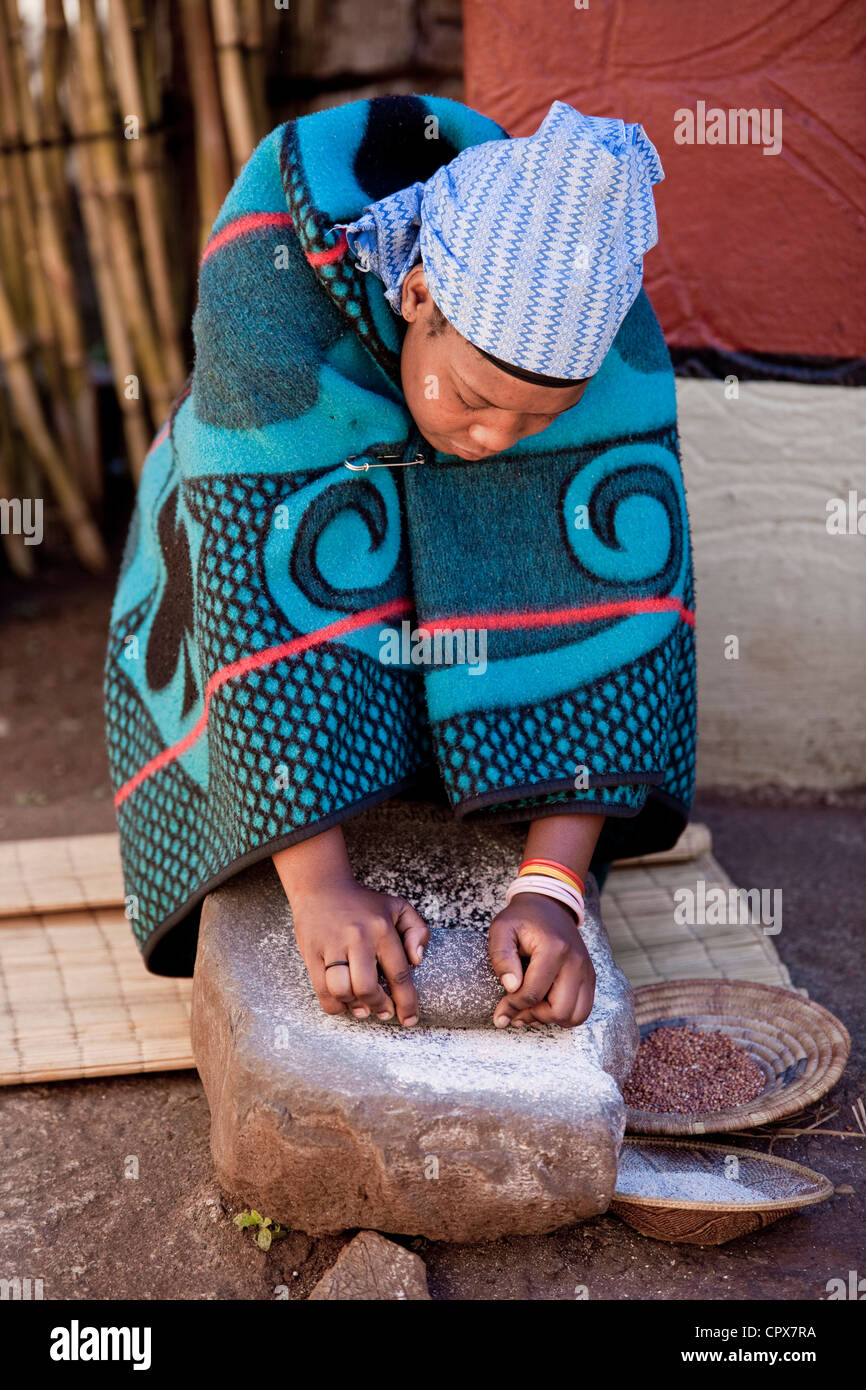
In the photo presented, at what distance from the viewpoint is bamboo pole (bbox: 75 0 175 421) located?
324cm

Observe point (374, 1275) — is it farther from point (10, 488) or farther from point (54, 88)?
point (54, 88)

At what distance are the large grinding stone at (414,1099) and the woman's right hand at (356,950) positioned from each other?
0.04 meters

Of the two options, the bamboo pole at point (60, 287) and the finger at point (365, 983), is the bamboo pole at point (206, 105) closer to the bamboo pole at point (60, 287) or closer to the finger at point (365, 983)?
the bamboo pole at point (60, 287)

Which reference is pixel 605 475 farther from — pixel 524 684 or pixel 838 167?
pixel 838 167

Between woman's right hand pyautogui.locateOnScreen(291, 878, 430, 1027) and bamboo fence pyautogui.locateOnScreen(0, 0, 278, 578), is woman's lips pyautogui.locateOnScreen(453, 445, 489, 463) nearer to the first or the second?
woman's right hand pyautogui.locateOnScreen(291, 878, 430, 1027)

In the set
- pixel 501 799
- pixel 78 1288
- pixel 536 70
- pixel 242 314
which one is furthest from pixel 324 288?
pixel 78 1288

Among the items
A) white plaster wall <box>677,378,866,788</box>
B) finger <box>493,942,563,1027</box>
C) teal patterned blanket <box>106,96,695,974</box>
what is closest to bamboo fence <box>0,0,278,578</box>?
white plaster wall <box>677,378,866,788</box>

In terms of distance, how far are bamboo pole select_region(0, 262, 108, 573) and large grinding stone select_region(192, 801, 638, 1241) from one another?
231 cm

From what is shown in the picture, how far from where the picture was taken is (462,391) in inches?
60.0

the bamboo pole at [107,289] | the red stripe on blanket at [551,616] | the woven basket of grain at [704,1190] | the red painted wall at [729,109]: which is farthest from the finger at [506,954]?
the bamboo pole at [107,289]

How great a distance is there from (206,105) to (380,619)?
2.03m

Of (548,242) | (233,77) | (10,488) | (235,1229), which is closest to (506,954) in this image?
(235,1229)

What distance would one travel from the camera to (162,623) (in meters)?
1.92

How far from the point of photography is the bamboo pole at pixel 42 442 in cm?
353
